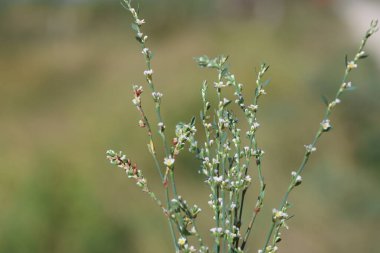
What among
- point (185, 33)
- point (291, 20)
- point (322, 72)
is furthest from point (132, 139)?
point (291, 20)

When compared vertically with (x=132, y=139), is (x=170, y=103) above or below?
above

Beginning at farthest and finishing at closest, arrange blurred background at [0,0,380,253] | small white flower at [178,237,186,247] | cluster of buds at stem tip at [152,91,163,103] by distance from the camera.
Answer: blurred background at [0,0,380,253] → cluster of buds at stem tip at [152,91,163,103] → small white flower at [178,237,186,247]

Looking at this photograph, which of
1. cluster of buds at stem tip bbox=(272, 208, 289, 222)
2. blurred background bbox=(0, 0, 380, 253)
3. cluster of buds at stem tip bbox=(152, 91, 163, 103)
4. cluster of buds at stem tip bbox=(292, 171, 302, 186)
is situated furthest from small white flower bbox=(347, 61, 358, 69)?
blurred background bbox=(0, 0, 380, 253)

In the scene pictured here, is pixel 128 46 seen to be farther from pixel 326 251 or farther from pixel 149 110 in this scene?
pixel 326 251

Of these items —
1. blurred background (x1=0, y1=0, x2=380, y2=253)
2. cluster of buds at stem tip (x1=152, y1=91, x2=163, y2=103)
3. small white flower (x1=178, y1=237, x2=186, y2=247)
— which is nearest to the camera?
small white flower (x1=178, y1=237, x2=186, y2=247)

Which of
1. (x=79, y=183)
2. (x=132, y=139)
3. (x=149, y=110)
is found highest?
(x=149, y=110)

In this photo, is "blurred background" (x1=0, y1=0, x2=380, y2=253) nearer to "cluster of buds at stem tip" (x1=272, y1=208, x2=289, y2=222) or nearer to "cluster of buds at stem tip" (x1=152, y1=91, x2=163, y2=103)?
"cluster of buds at stem tip" (x1=152, y1=91, x2=163, y2=103)

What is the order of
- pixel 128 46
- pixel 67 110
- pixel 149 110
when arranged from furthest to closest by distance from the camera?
pixel 128 46
pixel 67 110
pixel 149 110

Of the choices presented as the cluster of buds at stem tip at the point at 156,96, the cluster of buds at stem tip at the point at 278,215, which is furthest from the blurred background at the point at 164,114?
the cluster of buds at stem tip at the point at 278,215

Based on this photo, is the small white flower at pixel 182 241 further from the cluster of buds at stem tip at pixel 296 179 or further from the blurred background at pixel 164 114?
the blurred background at pixel 164 114
